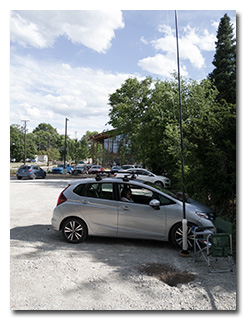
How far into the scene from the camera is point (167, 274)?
15.1 ft

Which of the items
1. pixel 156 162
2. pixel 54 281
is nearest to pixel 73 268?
pixel 54 281

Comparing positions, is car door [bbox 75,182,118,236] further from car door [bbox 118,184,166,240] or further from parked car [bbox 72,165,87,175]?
parked car [bbox 72,165,87,175]

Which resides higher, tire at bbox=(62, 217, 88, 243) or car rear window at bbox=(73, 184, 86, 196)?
car rear window at bbox=(73, 184, 86, 196)

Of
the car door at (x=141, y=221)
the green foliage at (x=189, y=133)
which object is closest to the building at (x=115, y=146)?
the green foliage at (x=189, y=133)

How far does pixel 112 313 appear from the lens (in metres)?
3.40

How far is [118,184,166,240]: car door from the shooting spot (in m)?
5.85

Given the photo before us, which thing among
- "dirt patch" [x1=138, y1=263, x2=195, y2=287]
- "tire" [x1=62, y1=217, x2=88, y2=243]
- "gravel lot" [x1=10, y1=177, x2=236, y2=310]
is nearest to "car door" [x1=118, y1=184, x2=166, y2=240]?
"gravel lot" [x1=10, y1=177, x2=236, y2=310]

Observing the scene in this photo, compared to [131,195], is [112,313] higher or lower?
lower

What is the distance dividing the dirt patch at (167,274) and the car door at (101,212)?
1410 mm

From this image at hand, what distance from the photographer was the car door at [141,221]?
230 inches

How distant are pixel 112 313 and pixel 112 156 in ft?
157

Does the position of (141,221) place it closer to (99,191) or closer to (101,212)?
(101,212)

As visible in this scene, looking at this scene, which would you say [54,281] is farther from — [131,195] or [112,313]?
[131,195]

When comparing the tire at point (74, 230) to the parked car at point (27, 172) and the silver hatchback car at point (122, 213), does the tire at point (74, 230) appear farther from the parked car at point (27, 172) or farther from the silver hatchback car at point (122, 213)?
the parked car at point (27, 172)
